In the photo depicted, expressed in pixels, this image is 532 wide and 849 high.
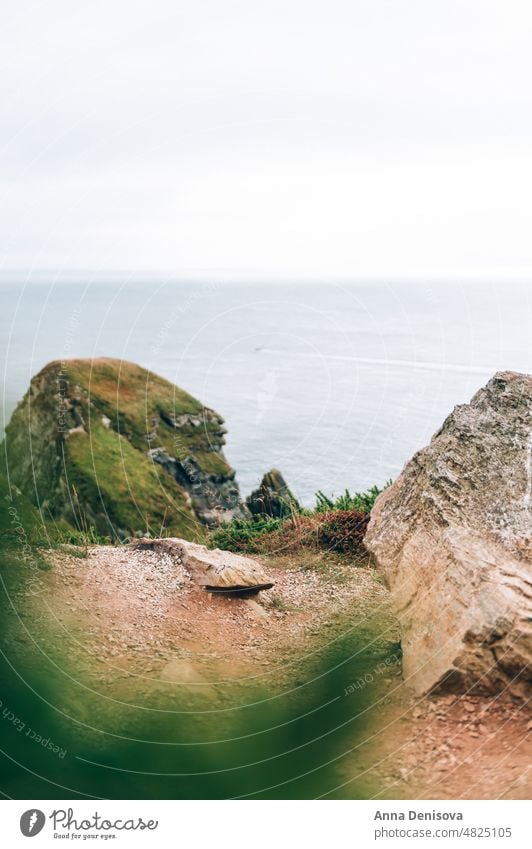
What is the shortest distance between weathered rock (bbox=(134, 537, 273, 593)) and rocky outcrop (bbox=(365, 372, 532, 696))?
1.79m

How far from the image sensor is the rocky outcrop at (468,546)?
6668 millimetres

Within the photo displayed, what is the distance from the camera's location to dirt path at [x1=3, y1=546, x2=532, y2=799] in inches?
249

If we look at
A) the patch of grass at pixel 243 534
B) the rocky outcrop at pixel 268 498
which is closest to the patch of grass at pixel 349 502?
the patch of grass at pixel 243 534

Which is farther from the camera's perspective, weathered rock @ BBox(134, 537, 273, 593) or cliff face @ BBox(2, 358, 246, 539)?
cliff face @ BBox(2, 358, 246, 539)

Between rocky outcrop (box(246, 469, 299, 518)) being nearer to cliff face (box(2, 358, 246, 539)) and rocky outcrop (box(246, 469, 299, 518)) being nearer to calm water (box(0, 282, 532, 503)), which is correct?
cliff face (box(2, 358, 246, 539))

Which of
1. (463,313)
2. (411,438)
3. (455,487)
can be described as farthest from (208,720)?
(463,313)

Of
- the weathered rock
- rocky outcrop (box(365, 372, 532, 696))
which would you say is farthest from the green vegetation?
rocky outcrop (box(365, 372, 532, 696))

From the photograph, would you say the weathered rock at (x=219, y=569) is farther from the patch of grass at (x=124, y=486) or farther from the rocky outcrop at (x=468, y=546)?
the patch of grass at (x=124, y=486)

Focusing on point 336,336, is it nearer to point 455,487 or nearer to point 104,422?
point 104,422

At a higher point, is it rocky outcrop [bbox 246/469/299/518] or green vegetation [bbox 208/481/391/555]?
green vegetation [bbox 208/481/391/555]

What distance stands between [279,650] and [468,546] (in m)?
2.37

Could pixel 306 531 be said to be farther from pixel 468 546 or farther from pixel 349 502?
pixel 468 546

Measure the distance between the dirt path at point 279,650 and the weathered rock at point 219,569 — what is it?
0.13 meters

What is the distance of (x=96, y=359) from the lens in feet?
64.8
